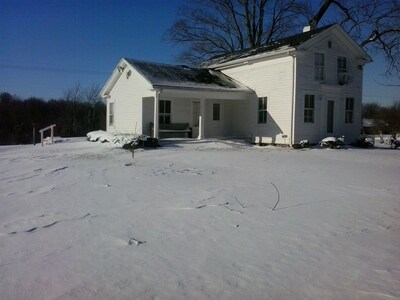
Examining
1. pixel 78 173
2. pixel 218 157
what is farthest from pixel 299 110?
pixel 78 173

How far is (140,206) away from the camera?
6.32 metres

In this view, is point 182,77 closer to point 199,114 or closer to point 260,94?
point 199,114

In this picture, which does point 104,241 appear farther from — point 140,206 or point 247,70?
point 247,70

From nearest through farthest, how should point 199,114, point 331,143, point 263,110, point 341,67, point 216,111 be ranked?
point 331,143, point 263,110, point 341,67, point 199,114, point 216,111

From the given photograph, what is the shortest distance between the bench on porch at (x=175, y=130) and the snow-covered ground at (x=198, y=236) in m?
10.9

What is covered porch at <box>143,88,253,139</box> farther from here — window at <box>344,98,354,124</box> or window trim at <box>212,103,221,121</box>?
window at <box>344,98,354,124</box>

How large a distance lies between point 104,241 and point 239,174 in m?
5.53

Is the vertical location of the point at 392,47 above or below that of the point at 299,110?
above

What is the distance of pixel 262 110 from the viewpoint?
2022cm

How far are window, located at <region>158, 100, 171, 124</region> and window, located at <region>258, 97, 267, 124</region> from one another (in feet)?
15.6

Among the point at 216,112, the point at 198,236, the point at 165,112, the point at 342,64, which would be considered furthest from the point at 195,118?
the point at 198,236

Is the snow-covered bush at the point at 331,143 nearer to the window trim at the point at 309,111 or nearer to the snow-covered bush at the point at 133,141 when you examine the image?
the window trim at the point at 309,111

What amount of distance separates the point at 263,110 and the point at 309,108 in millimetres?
2325

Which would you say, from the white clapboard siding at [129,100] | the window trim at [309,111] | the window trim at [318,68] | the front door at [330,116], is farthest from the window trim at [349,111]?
the white clapboard siding at [129,100]
